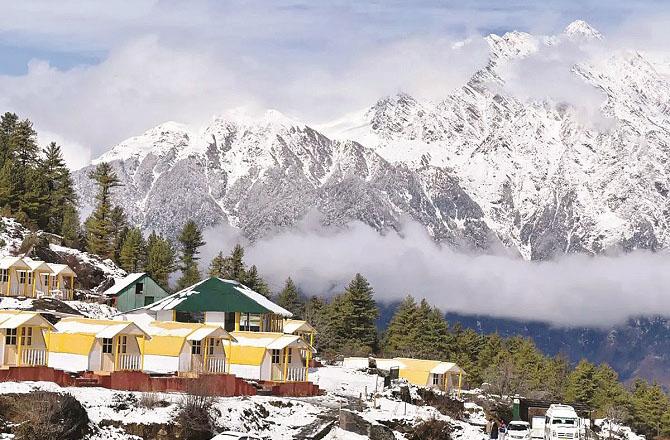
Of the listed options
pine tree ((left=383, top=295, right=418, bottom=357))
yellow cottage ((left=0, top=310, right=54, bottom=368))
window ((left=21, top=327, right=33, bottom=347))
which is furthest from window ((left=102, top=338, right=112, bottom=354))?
pine tree ((left=383, top=295, right=418, bottom=357))

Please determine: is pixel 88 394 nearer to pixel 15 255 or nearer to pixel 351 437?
pixel 351 437

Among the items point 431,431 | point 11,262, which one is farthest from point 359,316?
point 431,431

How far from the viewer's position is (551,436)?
6531 centimetres

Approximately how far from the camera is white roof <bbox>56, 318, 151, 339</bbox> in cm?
6881

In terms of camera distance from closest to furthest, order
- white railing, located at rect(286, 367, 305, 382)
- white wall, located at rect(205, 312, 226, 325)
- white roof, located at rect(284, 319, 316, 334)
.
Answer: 1. white railing, located at rect(286, 367, 305, 382)
2. white wall, located at rect(205, 312, 226, 325)
3. white roof, located at rect(284, 319, 316, 334)

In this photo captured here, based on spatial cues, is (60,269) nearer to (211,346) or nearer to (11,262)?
(11,262)

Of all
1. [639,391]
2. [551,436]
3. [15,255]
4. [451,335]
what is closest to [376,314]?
[451,335]

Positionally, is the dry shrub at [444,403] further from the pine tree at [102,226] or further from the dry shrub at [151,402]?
the pine tree at [102,226]

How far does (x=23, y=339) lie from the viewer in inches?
2606

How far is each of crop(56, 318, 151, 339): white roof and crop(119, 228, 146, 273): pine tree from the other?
59166 millimetres

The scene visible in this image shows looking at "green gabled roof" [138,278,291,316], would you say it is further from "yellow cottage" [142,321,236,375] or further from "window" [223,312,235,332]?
"yellow cottage" [142,321,236,375]

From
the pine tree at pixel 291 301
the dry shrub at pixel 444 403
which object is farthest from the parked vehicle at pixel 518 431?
the pine tree at pixel 291 301

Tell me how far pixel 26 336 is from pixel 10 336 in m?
1.15

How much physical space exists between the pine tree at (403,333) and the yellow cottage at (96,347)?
62632 millimetres
